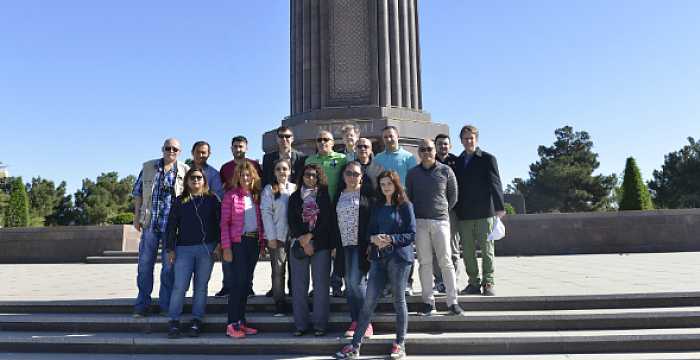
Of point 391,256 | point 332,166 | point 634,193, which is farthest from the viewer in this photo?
point 634,193

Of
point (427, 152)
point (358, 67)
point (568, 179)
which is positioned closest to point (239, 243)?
point (427, 152)

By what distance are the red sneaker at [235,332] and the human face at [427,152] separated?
2.99 m

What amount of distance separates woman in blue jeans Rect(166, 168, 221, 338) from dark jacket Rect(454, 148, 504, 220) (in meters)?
3.28

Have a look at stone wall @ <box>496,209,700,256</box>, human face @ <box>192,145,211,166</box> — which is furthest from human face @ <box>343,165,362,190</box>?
stone wall @ <box>496,209,700,256</box>

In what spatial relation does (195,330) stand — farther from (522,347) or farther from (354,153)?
(522,347)

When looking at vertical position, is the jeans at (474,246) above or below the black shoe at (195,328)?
above

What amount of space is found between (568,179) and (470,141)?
49823 millimetres

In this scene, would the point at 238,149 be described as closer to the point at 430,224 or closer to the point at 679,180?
the point at 430,224

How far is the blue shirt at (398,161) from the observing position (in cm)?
653

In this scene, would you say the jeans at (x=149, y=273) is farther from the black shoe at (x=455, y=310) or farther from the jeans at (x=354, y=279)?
the black shoe at (x=455, y=310)

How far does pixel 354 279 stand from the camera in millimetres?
5289

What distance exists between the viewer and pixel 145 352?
224 inches

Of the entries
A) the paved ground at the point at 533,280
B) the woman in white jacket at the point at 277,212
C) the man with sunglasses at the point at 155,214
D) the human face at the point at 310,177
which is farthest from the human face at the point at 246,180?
the paved ground at the point at 533,280

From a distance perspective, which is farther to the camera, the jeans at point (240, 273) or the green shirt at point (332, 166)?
the green shirt at point (332, 166)
